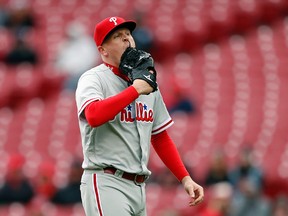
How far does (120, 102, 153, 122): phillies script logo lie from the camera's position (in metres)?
4.82

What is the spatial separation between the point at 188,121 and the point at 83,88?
7.43m

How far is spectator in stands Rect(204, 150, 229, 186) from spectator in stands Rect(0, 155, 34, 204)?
1.96m

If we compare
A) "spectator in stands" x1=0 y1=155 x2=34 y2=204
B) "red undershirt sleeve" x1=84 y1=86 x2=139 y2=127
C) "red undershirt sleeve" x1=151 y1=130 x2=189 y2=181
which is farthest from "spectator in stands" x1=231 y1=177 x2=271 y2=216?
"red undershirt sleeve" x1=84 y1=86 x2=139 y2=127

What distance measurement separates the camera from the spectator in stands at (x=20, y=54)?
14094 millimetres

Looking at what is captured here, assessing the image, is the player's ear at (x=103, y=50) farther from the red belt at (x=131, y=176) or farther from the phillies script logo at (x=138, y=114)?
the red belt at (x=131, y=176)

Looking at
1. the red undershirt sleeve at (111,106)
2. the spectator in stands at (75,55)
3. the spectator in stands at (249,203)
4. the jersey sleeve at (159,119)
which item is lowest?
the spectator in stands at (249,203)

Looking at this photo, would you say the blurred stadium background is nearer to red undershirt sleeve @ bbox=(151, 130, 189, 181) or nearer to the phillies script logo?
red undershirt sleeve @ bbox=(151, 130, 189, 181)

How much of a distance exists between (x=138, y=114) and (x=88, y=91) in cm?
34

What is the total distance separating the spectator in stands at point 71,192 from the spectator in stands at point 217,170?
138 cm

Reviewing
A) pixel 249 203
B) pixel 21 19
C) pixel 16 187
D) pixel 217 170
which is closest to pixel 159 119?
→ pixel 249 203

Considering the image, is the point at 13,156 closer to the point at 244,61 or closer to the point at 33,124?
the point at 33,124

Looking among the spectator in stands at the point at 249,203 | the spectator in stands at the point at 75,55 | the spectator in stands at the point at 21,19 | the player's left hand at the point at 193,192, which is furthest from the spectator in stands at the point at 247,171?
the spectator in stands at the point at 21,19

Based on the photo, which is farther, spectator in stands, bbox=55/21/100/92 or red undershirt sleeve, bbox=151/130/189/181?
spectator in stands, bbox=55/21/100/92

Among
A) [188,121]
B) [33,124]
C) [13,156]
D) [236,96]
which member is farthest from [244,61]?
[13,156]
